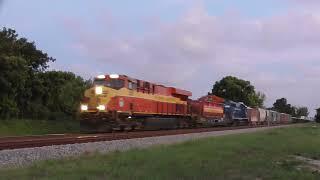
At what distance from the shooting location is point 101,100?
115 ft

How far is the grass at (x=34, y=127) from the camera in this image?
38.3m

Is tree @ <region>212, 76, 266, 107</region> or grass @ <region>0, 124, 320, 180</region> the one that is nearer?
grass @ <region>0, 124, 320, 180</region>

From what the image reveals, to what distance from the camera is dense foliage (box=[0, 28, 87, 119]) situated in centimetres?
4400

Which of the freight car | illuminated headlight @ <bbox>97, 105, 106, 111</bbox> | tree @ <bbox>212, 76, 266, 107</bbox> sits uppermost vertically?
tree @ <bbox>212, 76, 266, 107</bbox>

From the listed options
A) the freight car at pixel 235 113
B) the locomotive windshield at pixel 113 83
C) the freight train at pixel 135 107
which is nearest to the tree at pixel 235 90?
the freight car at pixel 235 113

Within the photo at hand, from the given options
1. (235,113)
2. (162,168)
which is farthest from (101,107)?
(235,113)

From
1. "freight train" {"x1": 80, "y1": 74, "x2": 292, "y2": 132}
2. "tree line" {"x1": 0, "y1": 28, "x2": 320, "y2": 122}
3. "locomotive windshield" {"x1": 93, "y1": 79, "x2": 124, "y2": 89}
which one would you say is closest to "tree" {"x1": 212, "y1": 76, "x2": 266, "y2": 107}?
"tree line" {"x1": 0, "y1": 28, "x2": 320, "y2": 122}

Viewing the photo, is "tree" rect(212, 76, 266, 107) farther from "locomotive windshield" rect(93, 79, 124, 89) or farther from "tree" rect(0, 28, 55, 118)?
"locomotive windshield" rect(93, 79, 124, 89)

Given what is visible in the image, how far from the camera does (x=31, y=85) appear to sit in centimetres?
5019

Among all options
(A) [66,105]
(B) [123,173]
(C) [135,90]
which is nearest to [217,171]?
(B) [123,173]

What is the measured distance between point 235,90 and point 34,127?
340 feet

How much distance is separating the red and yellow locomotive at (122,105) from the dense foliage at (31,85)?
33.2ft

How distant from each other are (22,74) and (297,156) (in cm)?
2880

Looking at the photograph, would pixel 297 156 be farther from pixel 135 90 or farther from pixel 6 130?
pixel 6 130
